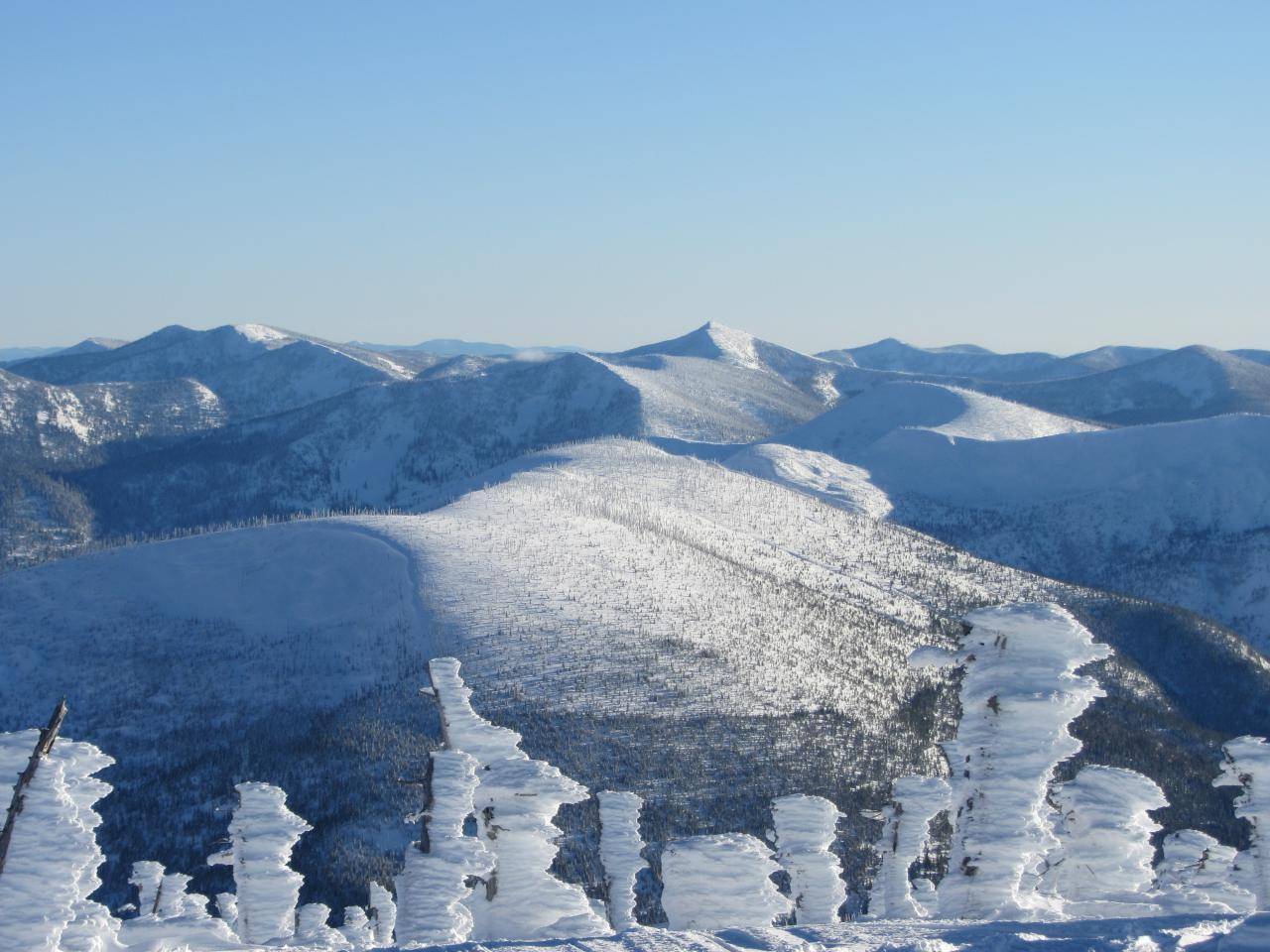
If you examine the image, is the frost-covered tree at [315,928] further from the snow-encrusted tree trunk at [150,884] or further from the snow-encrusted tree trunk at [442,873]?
the snow-encrusted tree trunk at [442,873]

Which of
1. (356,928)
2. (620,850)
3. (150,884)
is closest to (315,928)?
(356,928)

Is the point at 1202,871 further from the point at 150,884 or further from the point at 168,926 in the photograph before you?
the point at 150,884

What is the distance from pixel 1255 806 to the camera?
36.4 meters

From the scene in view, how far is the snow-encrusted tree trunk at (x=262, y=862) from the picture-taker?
38.8 m

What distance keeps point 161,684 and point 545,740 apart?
42.5 metres

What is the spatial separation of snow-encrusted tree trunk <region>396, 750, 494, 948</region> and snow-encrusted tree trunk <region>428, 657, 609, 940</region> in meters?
0.44

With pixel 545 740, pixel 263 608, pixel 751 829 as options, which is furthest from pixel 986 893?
pixel 263 608

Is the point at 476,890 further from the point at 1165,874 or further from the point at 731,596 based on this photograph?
the point at 731,596

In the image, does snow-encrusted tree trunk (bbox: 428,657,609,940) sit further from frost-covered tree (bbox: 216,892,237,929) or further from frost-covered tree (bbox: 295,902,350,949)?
frost-covered tree (bbox: 216,892,237,929)

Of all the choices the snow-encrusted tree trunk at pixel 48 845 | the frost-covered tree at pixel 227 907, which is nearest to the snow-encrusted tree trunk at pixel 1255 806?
the snow-encrusted tree trunk at pixel 48 845

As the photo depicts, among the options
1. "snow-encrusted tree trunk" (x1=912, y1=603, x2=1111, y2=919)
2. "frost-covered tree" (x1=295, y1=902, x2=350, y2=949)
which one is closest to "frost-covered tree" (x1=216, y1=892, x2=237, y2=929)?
"frost-covered tree" (x1=295, y1=902, x2=350, y2=949)

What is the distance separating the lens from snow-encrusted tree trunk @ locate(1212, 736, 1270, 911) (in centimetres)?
3581

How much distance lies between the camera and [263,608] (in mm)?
119562

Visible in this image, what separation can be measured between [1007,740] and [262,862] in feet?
85.6
